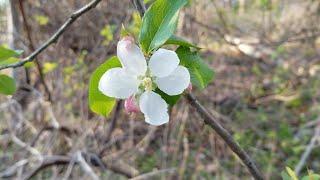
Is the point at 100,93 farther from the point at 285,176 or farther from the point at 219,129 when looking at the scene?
the point at 285,176

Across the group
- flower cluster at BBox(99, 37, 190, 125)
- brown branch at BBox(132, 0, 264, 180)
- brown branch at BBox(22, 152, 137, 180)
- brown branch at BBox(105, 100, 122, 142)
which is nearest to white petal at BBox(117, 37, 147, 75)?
flower cluster at BBox(99, 37, 190, 125)

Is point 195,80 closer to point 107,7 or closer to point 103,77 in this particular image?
point 103,77

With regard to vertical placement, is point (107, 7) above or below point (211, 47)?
above

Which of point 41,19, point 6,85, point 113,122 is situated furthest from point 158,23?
point 41,19

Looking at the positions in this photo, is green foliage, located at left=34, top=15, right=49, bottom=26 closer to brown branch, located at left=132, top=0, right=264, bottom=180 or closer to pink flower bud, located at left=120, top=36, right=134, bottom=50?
brown branch, located at left=132, top=0, right=264, bottom=180

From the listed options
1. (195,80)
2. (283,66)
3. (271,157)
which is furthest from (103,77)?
(283,66)

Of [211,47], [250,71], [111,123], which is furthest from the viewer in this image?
[250,71]
